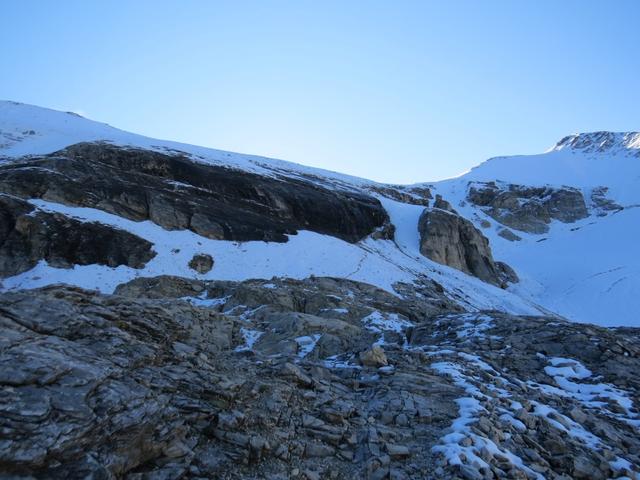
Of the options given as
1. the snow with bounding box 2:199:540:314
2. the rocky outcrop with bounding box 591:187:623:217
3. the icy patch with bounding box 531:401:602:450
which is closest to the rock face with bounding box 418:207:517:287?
the snow with bounding box 2:199:540:314

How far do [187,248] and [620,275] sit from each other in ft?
150

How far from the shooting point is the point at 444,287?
110ft

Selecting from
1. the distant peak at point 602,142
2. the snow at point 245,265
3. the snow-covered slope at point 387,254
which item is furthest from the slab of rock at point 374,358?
the distant peak at point 602,142

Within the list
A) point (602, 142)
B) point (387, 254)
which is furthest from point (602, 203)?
point (387, 254)

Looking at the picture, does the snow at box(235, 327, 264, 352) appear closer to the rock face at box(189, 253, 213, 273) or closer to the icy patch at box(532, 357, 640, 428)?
the icy patch at box(532, 357, 640, 428)

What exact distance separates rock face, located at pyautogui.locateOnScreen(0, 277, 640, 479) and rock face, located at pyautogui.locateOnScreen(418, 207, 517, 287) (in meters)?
27.8

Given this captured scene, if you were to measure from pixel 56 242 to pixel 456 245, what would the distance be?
3394 centimetres

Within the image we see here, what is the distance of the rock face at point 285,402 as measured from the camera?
6313 millimetres

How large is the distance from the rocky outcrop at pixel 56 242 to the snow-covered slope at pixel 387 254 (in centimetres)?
64

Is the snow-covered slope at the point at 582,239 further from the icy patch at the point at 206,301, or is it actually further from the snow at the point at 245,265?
the icy patch at the point at 206,301

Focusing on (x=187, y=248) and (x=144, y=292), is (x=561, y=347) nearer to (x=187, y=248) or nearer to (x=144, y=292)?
(x=144, y=292)

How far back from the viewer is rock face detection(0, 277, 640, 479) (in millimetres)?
6313

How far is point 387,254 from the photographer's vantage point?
126 ft

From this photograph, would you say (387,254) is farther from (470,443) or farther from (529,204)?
(529,204)
